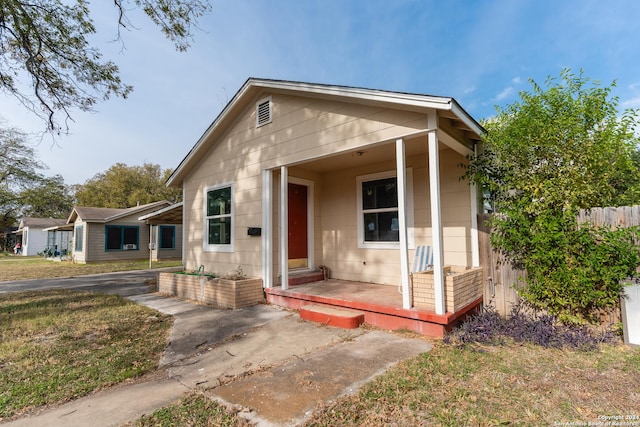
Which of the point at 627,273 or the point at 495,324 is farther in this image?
the point at 495,324

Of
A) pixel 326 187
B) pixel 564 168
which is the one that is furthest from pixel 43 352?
pixel 564 168

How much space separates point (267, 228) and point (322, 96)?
105 inches

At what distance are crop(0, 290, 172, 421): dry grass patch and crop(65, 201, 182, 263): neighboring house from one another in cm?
1221

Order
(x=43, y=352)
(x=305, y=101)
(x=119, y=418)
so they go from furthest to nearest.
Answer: (x=305, y=101) → (x=43, y=352) → (x=119, y=418)

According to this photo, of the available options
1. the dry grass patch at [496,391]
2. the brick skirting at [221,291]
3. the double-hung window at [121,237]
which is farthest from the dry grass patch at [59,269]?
the dry grass patch at [496,391]

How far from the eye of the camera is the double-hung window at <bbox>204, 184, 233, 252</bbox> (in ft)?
23.6

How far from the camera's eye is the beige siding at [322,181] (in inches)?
197

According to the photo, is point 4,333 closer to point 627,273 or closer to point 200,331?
point 200,331

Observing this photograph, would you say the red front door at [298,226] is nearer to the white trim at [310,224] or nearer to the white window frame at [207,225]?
the white trim at [310,224]

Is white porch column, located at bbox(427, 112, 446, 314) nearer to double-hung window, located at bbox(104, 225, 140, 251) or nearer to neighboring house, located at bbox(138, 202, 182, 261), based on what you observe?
neighboring house, located at bbox(138, 202, 182, 261)

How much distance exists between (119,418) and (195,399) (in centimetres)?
51

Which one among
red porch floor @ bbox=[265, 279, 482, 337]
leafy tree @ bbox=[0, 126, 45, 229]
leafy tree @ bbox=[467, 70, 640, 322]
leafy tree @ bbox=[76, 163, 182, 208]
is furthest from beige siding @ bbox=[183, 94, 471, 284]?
leafy tree @ bbox=[76, 163, 182, 208]

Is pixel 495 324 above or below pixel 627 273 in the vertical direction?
below

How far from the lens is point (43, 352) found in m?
3.64
